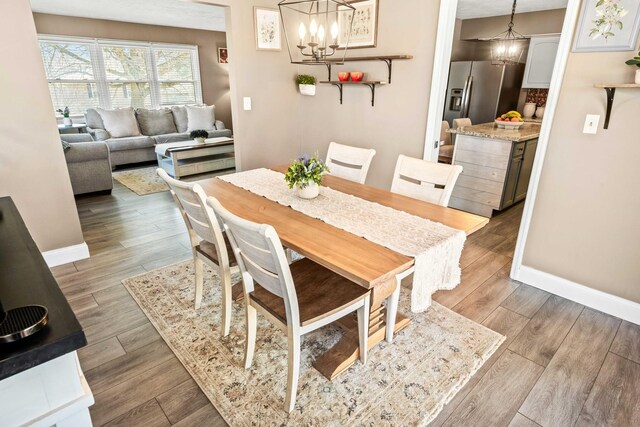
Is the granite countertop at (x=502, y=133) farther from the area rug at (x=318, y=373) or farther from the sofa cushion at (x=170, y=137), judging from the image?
the sofa cushion at (x=170, y=137)

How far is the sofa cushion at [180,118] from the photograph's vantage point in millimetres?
6859

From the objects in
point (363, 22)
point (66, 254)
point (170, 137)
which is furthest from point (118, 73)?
point (363, 22)

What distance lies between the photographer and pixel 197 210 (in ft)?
6.01

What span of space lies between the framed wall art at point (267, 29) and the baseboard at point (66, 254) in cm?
240

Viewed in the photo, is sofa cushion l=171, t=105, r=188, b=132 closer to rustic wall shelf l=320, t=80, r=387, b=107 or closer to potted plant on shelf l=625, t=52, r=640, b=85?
rustic wall shelf l=320, t=80, r=387, b=107

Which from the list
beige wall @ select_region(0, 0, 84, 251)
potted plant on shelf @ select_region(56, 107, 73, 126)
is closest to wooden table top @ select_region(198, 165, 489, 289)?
beige wall @ select_region(0, 0, 84, 251)

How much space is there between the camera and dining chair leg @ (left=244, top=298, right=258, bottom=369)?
5.74ft

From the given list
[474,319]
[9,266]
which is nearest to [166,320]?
[9,266]

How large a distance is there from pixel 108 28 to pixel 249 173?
5.90 m

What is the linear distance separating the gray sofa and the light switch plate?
4786 mm

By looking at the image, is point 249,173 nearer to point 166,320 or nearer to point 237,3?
point 166,320

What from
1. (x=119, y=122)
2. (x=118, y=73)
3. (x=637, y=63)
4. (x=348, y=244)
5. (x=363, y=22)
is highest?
(x=363, y=22)

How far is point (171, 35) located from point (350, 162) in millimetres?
6354

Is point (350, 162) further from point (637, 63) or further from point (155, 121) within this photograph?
point (155, 121)
